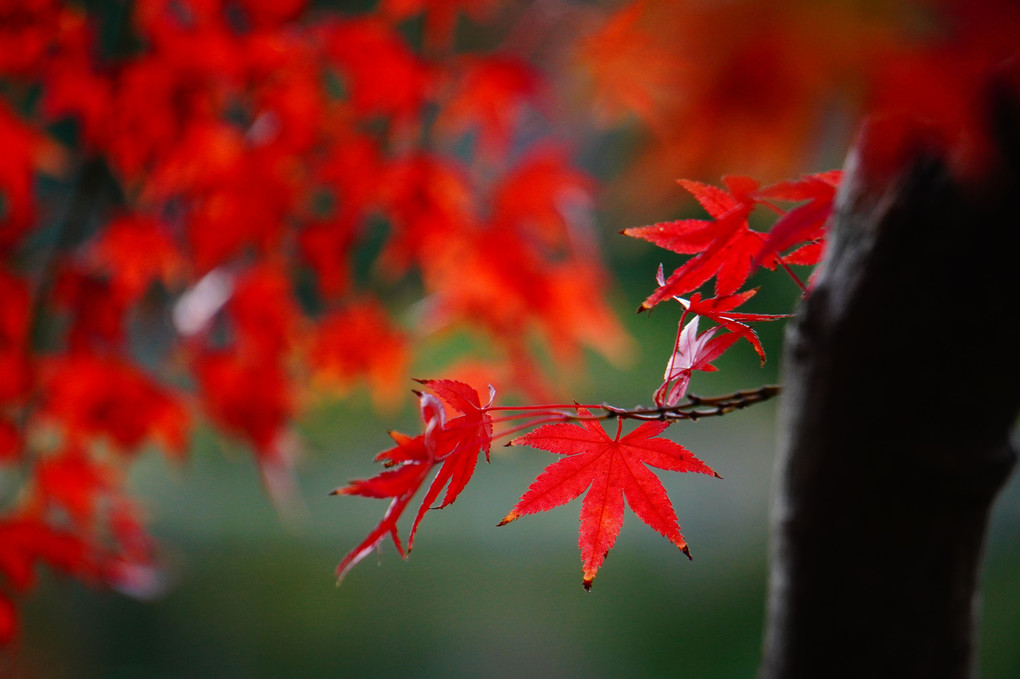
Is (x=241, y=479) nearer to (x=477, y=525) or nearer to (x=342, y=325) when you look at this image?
(x=477, y=525)

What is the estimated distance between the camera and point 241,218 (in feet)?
3.64

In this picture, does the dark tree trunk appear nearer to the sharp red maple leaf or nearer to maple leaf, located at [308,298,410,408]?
the sharp red maple leaf

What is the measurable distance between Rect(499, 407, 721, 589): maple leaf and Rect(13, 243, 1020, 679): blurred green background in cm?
218

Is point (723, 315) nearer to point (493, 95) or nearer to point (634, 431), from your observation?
point (634, 431)

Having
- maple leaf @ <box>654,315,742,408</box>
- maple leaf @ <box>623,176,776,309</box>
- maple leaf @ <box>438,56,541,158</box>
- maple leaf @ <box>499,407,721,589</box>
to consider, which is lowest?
maple leaf @ <box>499,407,721,589</box>

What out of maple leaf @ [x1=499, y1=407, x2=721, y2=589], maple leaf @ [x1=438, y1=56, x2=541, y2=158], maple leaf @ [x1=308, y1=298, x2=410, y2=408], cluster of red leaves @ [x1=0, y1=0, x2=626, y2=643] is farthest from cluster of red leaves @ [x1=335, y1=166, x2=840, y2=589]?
maple leaf @ [x1=308, y1=298, x2=410, y2=408]

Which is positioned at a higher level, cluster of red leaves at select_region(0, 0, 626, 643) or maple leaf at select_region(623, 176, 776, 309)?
cluster of red leaves at select_region(0, 0, 626, 643)

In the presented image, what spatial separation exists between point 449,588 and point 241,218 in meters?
2.15

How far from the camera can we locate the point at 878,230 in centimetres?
40

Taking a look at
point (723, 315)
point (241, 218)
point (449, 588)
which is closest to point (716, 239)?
point (723, 315)

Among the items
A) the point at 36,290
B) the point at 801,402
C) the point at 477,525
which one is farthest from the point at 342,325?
the point at 477,525

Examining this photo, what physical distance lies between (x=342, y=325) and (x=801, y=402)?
107 cm

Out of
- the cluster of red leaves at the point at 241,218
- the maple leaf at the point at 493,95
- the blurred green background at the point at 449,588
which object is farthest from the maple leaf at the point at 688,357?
the blurred green background at the point at 449,588

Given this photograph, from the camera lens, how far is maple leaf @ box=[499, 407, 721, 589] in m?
0.41
